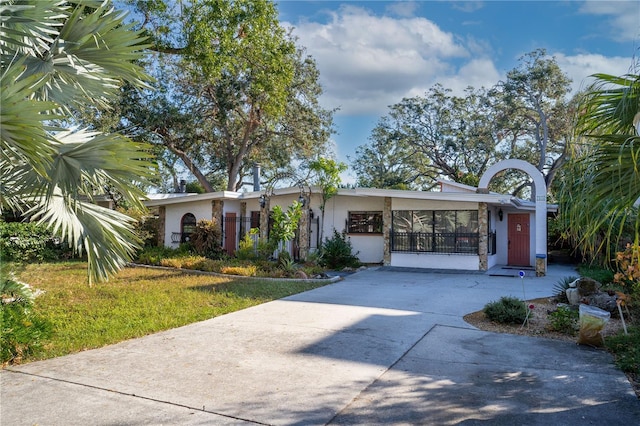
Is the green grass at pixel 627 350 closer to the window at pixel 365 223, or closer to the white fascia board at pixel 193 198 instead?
the window at pixel 365 223

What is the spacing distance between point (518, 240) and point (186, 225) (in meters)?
14.7

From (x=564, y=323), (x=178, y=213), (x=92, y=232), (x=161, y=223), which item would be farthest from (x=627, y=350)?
(x=161, y=223)

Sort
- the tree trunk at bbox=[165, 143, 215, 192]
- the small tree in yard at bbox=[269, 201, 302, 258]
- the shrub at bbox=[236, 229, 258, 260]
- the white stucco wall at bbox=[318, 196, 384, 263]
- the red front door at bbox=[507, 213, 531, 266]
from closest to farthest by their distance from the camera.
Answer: the small tree in yard at bbox=[269, 201, 302, 258], the shrub at bbox=[236, 229, 258, 260], the white stucco wall at bbox=[318, 196, 384, 263], the red front door at bbox=[507, 213, 531, 266], the tree trunk at bbox=[165, 143, 215, 192]

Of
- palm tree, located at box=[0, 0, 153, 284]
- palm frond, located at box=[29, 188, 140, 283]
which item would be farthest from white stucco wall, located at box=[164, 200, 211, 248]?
palm frond, located at box=[29, 188, 140, 283]

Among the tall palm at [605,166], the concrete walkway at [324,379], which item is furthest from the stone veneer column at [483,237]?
the tall palm at [605,166]

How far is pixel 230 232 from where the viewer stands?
19578 mm

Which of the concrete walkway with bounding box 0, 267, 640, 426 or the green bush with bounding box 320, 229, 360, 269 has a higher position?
the green bush with bounding box 320, 229, 360, 269

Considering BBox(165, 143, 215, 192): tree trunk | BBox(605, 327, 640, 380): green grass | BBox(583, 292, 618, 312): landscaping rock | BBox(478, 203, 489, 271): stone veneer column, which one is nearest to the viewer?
BBox(605, 327, 640, 380): green grass

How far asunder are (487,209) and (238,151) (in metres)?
15.5

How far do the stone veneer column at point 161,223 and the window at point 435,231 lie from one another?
→ 10.9 m

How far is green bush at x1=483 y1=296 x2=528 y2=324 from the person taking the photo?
7.25 meters

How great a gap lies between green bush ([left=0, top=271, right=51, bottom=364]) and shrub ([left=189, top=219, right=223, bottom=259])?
11.1 metres

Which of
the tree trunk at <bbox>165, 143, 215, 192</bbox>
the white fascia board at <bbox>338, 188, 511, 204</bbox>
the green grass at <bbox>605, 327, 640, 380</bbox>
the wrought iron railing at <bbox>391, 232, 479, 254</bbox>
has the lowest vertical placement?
the green grass at <bbox>605, 327, 640, 380</bbox>

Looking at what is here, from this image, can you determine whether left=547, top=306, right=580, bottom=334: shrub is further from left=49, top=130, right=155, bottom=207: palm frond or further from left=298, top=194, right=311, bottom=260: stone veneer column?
left=298, top=194, right=311, bottom=260: stone veneer column
